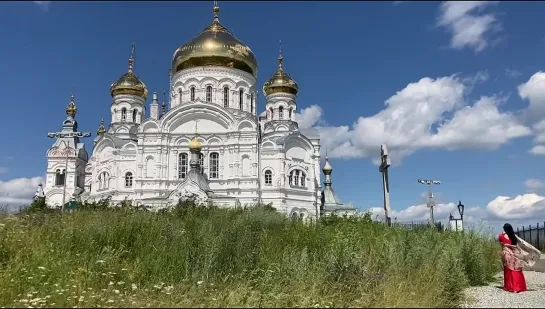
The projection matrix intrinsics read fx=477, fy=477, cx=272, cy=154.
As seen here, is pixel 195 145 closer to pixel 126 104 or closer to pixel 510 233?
pixel 126 104

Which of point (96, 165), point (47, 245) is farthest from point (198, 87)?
point (47, 245)

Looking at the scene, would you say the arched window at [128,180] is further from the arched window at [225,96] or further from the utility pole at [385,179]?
the utility pole at [385,179]

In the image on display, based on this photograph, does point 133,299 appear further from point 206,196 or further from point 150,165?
point 150,165

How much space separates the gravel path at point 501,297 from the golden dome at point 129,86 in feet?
127

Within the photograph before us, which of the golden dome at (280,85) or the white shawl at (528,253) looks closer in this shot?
the white shawl at (528,253)

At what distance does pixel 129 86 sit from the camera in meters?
43.8

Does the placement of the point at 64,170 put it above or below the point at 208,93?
below

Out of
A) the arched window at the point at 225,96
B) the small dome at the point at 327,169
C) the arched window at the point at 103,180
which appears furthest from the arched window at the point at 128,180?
the small dome at the point at 327,169

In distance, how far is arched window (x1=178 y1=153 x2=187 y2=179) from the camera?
37.3 m

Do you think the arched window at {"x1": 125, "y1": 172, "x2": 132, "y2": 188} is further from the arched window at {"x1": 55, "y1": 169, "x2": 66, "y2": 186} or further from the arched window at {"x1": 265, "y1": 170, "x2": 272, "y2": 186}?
the arched window at {"x1": 55, "y1": 169, "x2": 66, "y2": 186}

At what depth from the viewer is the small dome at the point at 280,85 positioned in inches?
1660

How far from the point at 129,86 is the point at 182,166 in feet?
37.4

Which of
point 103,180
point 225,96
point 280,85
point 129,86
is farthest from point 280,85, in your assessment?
point 103,180

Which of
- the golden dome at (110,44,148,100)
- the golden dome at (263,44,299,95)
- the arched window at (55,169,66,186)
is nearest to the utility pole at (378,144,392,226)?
the golden dome at (263,44,299,95)
